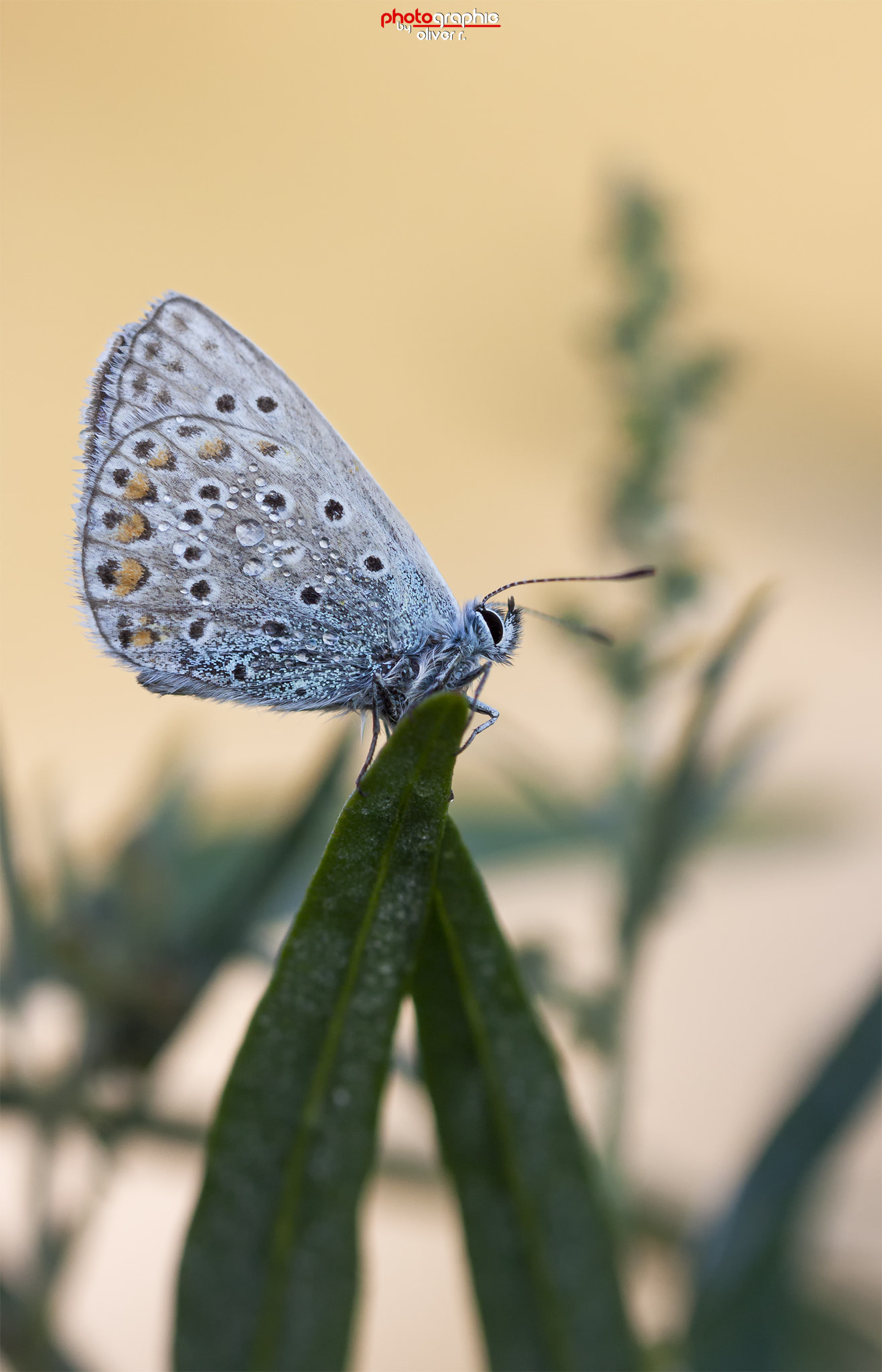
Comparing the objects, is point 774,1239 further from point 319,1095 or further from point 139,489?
point 139,489

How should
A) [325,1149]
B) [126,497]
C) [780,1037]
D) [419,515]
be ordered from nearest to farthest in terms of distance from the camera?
[325,1149]
[126,497]
[780,1037]
[419,515]

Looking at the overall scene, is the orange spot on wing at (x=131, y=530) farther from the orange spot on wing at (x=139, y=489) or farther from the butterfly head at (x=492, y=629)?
the butterfly head at (x=492, y=629)

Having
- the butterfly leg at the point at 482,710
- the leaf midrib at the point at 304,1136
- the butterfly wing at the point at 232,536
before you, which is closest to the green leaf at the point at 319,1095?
the leaf midrib at the point at 304,1136

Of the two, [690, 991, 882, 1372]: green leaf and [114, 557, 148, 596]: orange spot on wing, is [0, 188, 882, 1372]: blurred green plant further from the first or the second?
[114, 557, 148, 596]: orange spot on wing

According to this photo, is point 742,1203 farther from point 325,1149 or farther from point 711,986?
point 711,986

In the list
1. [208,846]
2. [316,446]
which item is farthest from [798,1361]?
[316,446]
